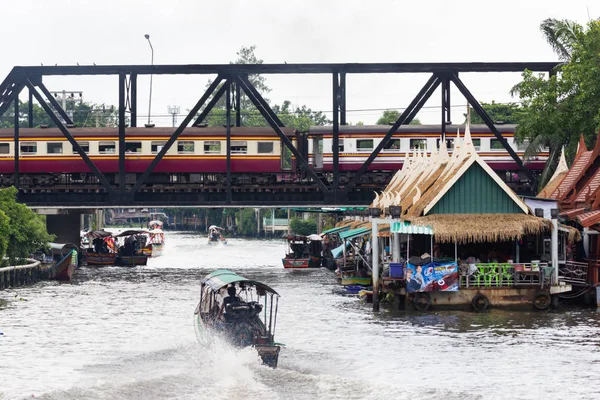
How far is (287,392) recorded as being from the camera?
83.9ft

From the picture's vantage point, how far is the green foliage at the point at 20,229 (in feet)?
170

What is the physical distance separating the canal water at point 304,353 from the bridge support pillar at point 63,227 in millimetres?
22279

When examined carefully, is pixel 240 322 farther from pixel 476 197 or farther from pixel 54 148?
pixel 54 148

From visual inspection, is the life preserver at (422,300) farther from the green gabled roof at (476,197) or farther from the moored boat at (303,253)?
the moored boat at (303,253)

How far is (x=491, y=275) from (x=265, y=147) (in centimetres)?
2479

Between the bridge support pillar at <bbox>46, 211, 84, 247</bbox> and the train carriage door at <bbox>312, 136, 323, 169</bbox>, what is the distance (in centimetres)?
1633

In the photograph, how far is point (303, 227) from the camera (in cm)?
11475

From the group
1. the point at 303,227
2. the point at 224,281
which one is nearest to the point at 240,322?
the point at 224,281

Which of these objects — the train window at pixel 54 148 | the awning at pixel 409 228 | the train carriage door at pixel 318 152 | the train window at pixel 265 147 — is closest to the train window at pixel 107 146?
the train window at pixel 54 148

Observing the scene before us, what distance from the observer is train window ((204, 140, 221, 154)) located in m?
61.8

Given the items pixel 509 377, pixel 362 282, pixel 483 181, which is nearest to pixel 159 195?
pixel 362 282

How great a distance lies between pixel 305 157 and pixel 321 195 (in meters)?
2.73

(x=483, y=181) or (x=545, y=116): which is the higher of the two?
(x=545, y=116)

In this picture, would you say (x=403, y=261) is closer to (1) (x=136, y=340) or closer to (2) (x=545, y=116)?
(1) (x=136, y=340)
